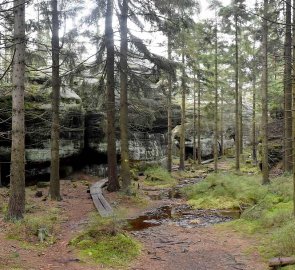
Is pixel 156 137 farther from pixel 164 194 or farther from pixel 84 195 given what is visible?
pixel 84 195

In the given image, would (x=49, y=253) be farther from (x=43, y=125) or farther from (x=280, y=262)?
(x=43, y=125)

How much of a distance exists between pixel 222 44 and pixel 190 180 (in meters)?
11.4

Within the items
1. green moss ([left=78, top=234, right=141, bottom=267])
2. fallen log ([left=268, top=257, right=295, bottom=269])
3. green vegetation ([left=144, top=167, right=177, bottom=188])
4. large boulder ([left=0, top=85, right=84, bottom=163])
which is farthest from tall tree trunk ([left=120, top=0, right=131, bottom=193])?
fallen log ([left=268, top=257, right=295, bottom=269])

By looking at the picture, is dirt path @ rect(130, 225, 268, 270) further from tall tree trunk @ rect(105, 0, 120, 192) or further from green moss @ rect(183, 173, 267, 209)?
tall tree trunk @ rect(105, 0, 120, 192)

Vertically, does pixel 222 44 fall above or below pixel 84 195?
above

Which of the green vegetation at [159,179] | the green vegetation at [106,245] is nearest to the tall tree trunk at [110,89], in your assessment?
the green vegetation at [159,179]

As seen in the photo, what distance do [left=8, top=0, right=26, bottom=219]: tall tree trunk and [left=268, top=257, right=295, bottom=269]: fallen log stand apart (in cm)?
731

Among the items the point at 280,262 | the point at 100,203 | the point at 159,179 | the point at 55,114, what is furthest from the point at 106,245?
the point at 159,179

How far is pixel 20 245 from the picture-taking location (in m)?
8.33

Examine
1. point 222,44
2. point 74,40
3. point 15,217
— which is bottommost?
point 15,217

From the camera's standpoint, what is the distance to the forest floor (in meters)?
7.51

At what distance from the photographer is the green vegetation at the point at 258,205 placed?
8.43m

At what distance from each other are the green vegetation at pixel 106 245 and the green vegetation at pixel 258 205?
11.2 ft

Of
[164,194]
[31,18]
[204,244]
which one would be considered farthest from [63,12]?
[204,244]
